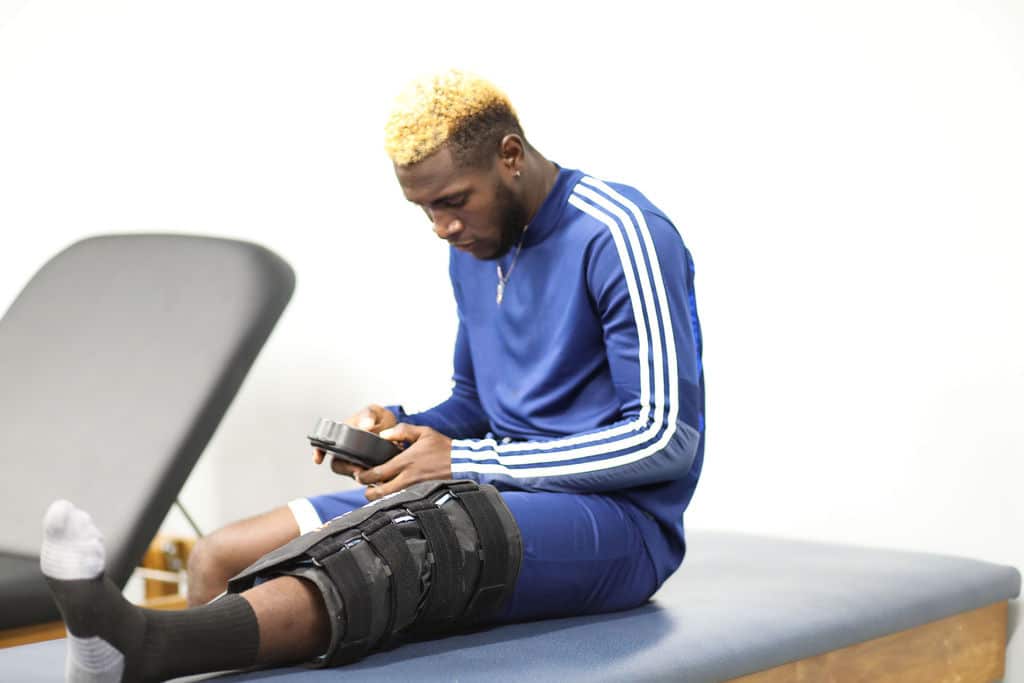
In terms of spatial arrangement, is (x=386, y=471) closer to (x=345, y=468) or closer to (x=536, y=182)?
(x=345, y=468)

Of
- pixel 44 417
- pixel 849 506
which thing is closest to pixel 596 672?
pixel 849 506

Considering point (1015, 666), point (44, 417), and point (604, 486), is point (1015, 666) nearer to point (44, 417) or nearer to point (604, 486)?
point (604, 486)

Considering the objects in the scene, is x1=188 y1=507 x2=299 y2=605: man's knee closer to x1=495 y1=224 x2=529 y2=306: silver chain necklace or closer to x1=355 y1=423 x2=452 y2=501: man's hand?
x1=355 y1=423 x2=452 y2=501: man's hand

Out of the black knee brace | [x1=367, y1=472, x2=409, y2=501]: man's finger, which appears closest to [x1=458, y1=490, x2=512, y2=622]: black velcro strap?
the black knee brace

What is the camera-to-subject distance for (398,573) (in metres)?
1.11

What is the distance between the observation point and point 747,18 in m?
2.03

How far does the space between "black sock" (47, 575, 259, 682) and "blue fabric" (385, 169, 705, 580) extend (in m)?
0.38

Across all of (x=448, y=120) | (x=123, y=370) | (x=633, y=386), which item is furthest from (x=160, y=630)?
(x=123, y=370)

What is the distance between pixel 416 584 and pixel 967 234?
113 cm

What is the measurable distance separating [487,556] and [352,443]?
229 mm

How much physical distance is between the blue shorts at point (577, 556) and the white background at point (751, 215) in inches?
27.6

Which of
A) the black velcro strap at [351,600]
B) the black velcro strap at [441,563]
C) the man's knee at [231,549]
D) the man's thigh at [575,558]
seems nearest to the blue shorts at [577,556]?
the man's thigh at [575,558]

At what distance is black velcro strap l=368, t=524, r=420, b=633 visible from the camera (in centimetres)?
111

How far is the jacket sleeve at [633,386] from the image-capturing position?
1308 millimetres
